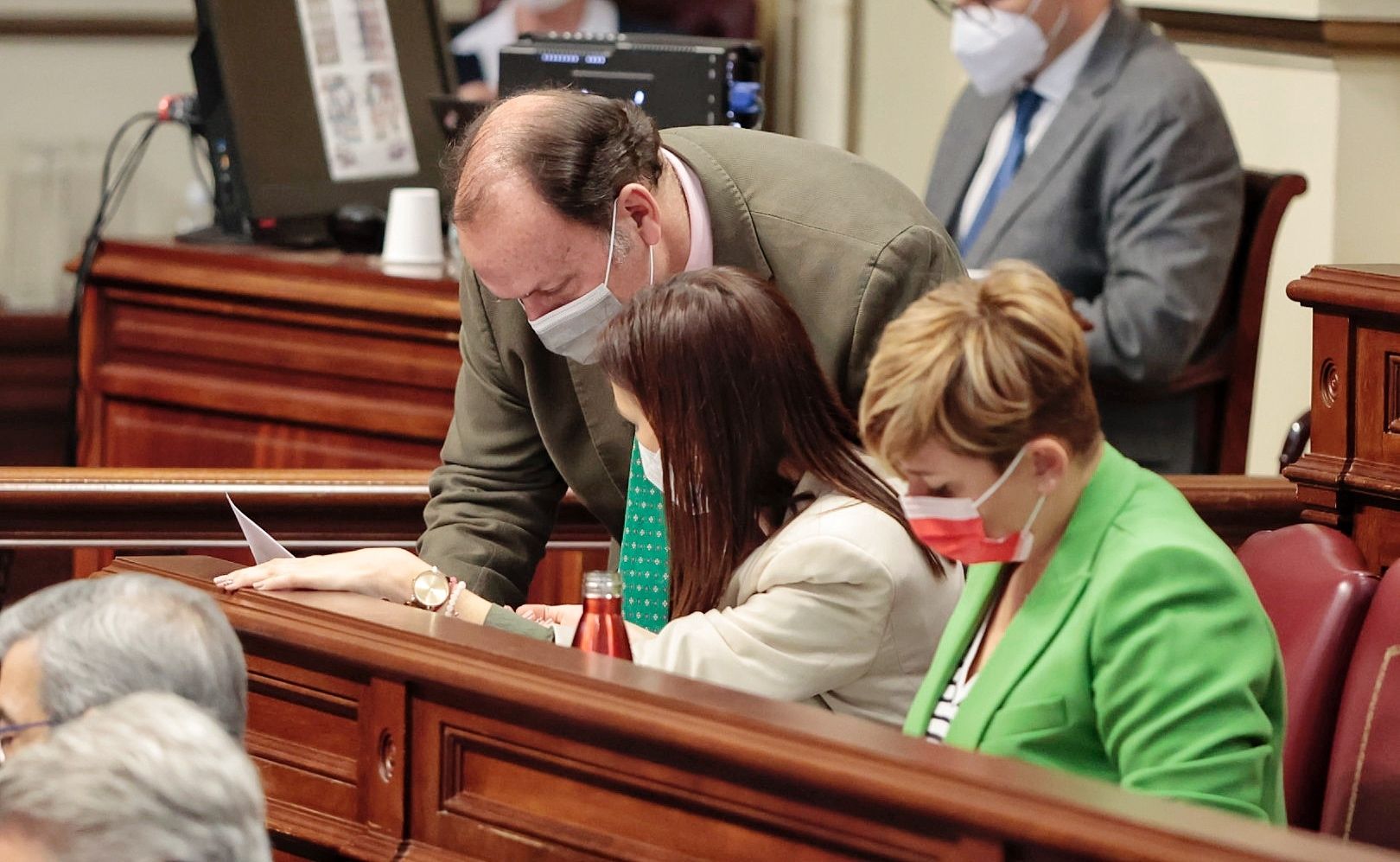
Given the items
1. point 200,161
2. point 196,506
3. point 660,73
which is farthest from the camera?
point 200,161

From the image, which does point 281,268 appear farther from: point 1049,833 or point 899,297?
point 1049,833

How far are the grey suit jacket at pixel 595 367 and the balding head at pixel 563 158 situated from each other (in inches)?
6.1

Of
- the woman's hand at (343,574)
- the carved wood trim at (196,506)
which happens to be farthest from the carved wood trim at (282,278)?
the woman's hand at (343,574)

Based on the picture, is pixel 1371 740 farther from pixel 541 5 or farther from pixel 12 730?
pixel 541 5

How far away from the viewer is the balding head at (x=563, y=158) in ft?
7.16

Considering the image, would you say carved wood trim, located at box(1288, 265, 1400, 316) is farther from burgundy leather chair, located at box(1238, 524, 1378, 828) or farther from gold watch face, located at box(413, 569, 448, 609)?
gold watch face, located at box(413, 569, 448, 609)

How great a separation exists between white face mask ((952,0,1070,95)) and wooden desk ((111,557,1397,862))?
93.8 inches

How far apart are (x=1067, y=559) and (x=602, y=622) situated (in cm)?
46

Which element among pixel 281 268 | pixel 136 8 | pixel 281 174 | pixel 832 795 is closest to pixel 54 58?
pixel 136 8

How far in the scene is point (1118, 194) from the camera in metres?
3.66

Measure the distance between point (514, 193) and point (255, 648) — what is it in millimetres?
601

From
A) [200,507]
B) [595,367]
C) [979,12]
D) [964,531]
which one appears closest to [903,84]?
[979,12]

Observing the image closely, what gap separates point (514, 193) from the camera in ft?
7.15

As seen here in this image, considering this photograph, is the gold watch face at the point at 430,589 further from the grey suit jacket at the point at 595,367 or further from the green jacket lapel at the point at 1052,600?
the green jacket lapel at the point at 1052,600
